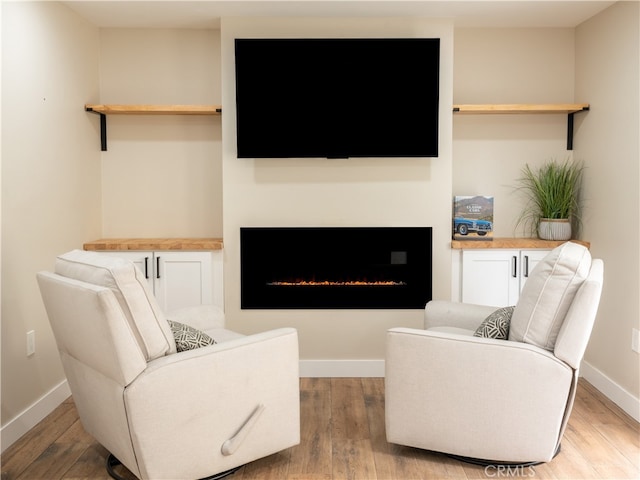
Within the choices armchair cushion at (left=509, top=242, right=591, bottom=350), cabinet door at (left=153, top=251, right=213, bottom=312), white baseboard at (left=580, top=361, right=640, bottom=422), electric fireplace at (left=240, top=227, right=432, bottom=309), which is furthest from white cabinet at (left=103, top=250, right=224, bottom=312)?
white baseboard at (left=580, top=361, right=640, bottom=422)

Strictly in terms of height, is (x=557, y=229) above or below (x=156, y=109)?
below

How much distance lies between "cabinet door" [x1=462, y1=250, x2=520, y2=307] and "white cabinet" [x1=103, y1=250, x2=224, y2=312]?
165cm

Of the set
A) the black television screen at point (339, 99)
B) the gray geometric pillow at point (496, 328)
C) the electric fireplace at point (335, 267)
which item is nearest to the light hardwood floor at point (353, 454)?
the gray geometric pillow at point (496, 328)

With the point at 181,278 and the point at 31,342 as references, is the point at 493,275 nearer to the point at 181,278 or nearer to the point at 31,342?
the point at 181,278

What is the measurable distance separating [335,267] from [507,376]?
182 cm

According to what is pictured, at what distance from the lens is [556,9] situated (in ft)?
13.0

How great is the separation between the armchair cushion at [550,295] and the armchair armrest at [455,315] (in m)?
0.73

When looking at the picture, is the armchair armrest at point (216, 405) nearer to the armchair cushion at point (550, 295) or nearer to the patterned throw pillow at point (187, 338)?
the patterned throw pillow at point (187, 338)

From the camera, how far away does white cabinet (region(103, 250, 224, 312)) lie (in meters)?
4.09

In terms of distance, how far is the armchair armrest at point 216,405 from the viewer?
2418mm

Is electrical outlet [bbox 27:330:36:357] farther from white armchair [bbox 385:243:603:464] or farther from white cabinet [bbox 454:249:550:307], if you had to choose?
white cabinet [bbox 454:249:550:307]

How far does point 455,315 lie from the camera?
348cm

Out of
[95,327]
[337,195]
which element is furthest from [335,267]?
[95,327]

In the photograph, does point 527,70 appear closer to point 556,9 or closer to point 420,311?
point 556,9
